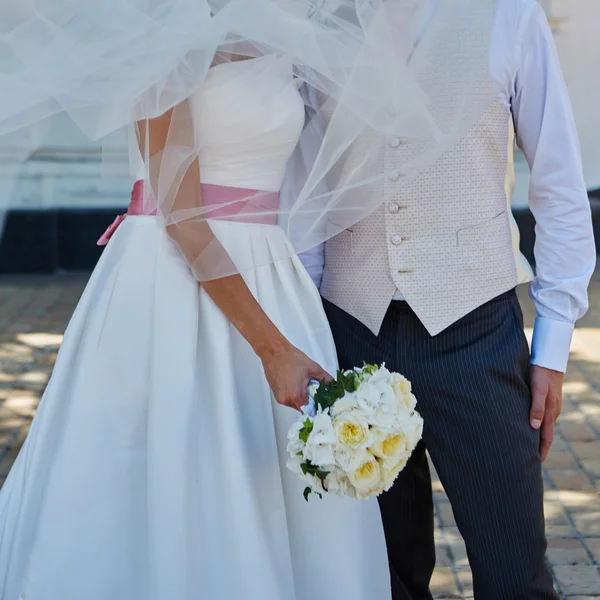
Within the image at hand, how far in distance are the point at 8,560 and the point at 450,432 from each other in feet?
3.33

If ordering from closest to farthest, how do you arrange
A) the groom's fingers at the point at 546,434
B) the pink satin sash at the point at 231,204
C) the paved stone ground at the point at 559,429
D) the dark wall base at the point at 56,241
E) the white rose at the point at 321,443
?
1. the white rose at the point at 321,443
2. the pink satin sash at the point at 231,204
3. the groom's fingers at the point at 546,434
4. the paved stone ground at the point at 559,429
5. the dark wall base at the point at 56,241

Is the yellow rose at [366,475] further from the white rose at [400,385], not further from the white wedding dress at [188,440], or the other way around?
the white wedding dress at [188,440]

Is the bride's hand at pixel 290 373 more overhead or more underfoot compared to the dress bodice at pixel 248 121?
more underfoot

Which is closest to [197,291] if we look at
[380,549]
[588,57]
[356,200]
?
[356,200]

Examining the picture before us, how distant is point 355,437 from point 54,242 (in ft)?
20.9

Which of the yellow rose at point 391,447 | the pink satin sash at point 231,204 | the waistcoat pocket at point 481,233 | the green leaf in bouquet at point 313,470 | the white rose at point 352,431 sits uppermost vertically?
the pink satin sash at point 231,204

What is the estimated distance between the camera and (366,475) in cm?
181

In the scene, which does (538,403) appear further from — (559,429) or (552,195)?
(559,429)

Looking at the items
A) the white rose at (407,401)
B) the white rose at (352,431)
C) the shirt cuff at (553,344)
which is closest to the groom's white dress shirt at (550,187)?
the shirt cuff at (553,344)

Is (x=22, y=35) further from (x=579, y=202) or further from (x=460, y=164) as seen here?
(x=579, y=202)

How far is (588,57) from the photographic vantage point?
7.10 feet

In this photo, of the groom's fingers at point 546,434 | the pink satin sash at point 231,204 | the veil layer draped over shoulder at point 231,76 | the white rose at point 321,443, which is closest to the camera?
the white rose at point 321,443

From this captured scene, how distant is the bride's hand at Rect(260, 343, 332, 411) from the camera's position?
1959mm

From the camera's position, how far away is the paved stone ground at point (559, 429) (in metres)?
3.57
